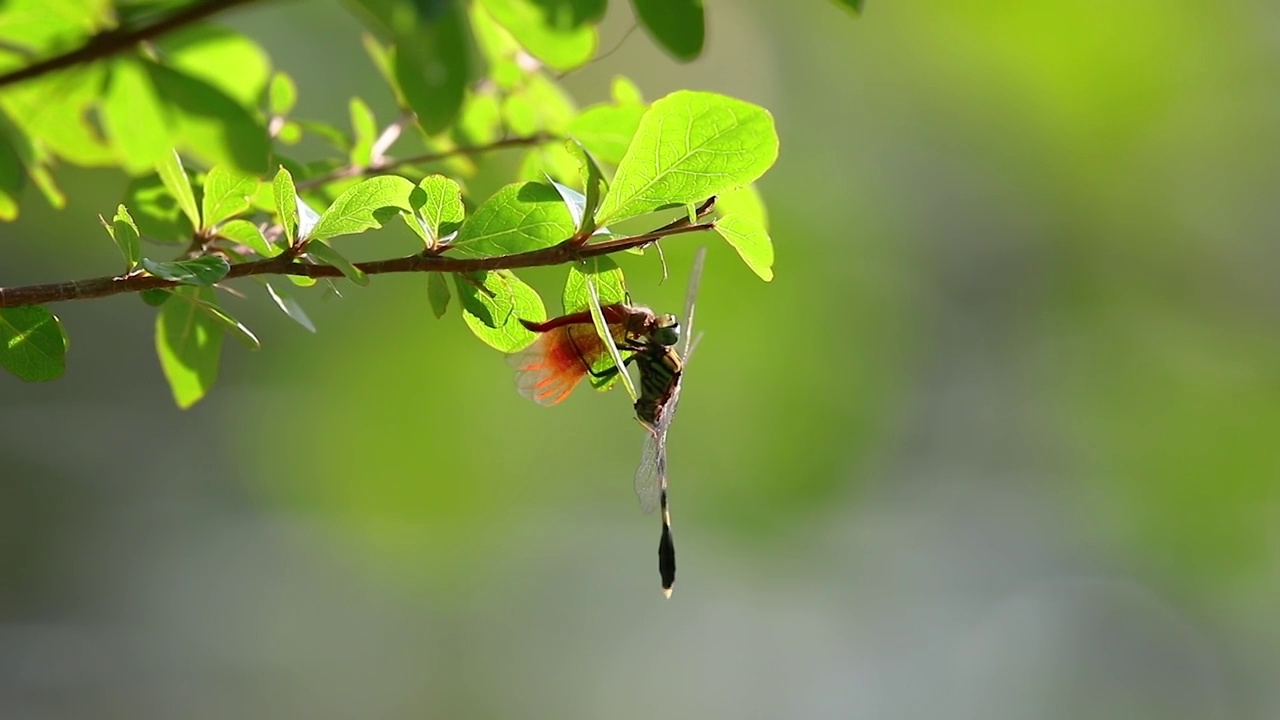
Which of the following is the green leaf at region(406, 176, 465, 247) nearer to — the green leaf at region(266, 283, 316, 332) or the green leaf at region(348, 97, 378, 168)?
the green leaf at region(266, 283, 316, 332)

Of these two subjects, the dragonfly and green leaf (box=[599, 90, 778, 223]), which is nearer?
green leaf (box=[599, 90, 778, 223])

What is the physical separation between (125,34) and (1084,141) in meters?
3.07

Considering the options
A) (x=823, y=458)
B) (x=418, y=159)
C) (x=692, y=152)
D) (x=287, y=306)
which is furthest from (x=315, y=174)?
(x=823, y=458)

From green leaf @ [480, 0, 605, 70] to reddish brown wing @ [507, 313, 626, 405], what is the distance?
0.18 meters

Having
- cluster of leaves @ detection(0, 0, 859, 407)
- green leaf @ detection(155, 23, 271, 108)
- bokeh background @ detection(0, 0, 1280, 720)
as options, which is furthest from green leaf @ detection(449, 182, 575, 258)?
bokeh background @ detection(0, 0, 1280, 720)

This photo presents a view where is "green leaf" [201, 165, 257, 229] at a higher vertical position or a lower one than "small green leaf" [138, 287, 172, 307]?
higher

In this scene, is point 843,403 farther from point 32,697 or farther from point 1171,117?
point 32,697

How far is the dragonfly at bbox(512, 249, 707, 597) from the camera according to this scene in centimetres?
58

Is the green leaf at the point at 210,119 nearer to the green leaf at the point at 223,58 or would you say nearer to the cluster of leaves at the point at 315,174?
the cluster of leaves at the point at 315,174

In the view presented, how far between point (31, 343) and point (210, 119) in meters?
0.13

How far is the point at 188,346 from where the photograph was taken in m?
0.55

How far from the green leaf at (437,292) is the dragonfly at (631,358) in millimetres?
51

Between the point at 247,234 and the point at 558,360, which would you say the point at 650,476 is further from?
the point at 247,234

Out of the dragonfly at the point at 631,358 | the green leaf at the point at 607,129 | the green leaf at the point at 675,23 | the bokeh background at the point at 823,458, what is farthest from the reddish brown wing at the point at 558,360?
the bokeh background at the point at 823,458
